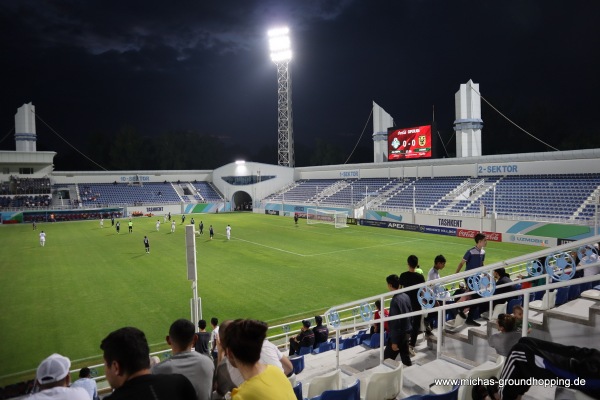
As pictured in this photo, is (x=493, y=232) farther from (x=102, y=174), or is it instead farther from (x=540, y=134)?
(x=102, y=174)

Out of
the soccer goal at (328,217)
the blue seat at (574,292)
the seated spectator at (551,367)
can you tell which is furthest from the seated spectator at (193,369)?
the soccer goal at (328,217)

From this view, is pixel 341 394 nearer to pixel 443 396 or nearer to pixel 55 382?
pixel 443 396

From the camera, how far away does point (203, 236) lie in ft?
119

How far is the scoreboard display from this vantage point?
136ft

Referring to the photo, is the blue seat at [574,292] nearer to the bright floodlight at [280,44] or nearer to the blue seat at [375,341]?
the blue seat at [375,341]

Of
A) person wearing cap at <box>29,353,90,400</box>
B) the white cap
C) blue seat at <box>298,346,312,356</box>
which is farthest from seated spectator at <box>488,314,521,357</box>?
the white cap

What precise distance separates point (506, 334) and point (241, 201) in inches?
2683

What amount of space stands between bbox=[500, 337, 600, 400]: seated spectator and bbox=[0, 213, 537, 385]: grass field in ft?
35.1

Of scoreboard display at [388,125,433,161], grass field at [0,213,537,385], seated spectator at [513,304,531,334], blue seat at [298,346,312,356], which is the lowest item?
grass field at [0,213,537,385]

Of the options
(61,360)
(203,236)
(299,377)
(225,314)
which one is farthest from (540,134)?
(61,360)

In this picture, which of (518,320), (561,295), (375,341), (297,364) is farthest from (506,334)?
(297,364)

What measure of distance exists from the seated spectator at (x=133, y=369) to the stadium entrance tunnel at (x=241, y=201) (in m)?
66.2

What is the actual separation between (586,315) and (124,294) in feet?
55.7

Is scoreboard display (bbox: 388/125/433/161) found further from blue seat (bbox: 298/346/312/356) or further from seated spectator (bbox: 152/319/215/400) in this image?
seated spectator (bbox: 152/319/215/400)
